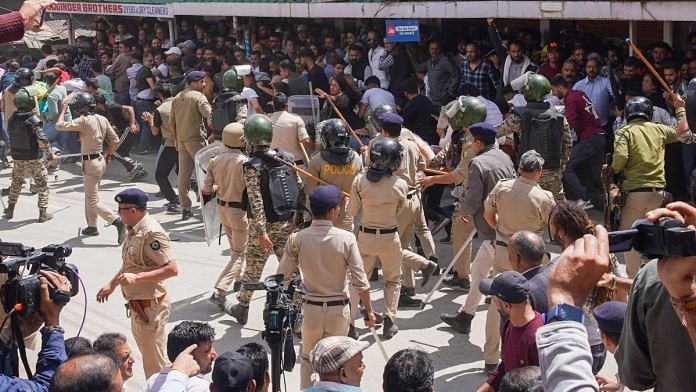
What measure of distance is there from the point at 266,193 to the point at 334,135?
763 millimetres

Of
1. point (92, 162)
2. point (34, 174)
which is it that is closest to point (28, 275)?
point (92, 162)

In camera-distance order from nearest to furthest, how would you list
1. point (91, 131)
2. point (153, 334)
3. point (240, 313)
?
point (153, 334)
point (240, 313)
point (91, 131)

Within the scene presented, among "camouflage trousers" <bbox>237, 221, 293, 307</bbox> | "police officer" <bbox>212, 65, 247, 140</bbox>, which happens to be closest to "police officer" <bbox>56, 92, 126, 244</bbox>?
"police officer" <bbox>212, 65, 247, 140</bbox>

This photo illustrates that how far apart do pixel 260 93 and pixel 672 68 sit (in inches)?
233

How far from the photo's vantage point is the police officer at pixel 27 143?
1288 centimetres

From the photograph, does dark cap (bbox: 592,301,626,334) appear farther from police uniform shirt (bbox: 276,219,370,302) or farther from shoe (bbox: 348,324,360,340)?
shoe (bbox: 348,324,360,340)

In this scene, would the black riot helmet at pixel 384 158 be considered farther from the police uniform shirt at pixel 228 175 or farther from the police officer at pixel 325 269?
the police uniform shirt at pixel 228 175

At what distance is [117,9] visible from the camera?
20.0 metres

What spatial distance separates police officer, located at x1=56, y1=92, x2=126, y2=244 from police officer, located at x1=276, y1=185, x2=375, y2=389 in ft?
18.2

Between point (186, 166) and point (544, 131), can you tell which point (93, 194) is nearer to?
point (186, 166)

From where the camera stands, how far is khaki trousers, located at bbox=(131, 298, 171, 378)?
23.7 ft

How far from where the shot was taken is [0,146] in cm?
1744

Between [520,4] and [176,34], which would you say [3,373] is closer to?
[520,4]

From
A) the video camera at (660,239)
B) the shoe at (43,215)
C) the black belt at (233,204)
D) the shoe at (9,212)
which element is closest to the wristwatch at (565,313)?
the video camera at (660,239)
